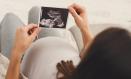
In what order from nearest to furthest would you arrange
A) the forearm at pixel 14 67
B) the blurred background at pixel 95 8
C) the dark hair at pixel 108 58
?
1. the dark hair at pixel 108 58
2. the forearm at pixel 14 67
3. the blurred background at pixel 95 8

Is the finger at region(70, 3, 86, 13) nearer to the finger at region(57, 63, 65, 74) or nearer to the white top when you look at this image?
the white top

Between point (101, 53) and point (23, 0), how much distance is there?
72.7 inches

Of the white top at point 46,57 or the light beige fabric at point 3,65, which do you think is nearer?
the white top at point 46,57

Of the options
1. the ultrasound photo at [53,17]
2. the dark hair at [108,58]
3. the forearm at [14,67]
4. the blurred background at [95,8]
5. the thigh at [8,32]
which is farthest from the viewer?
the blurred background at [95,8]

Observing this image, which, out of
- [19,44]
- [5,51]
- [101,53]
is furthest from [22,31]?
[101,53]

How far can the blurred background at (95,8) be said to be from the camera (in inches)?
92.7

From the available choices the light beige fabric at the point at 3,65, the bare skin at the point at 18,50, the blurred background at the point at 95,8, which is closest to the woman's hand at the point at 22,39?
the bare skin at the point at 18,50

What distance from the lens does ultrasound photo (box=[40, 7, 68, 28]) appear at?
4.23 ft

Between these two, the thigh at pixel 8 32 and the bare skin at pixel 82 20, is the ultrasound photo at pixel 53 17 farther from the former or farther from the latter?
the thigh at pixel 8 32

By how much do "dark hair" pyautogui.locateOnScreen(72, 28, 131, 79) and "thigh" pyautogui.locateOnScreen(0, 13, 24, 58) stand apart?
82 centimetres

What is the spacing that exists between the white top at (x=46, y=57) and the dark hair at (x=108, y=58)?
13.8 inches

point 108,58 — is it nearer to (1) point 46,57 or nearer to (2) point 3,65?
(1) point 46,57

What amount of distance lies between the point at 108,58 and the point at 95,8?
1.92 meters

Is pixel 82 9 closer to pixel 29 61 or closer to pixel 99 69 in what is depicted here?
pixel 29 61
